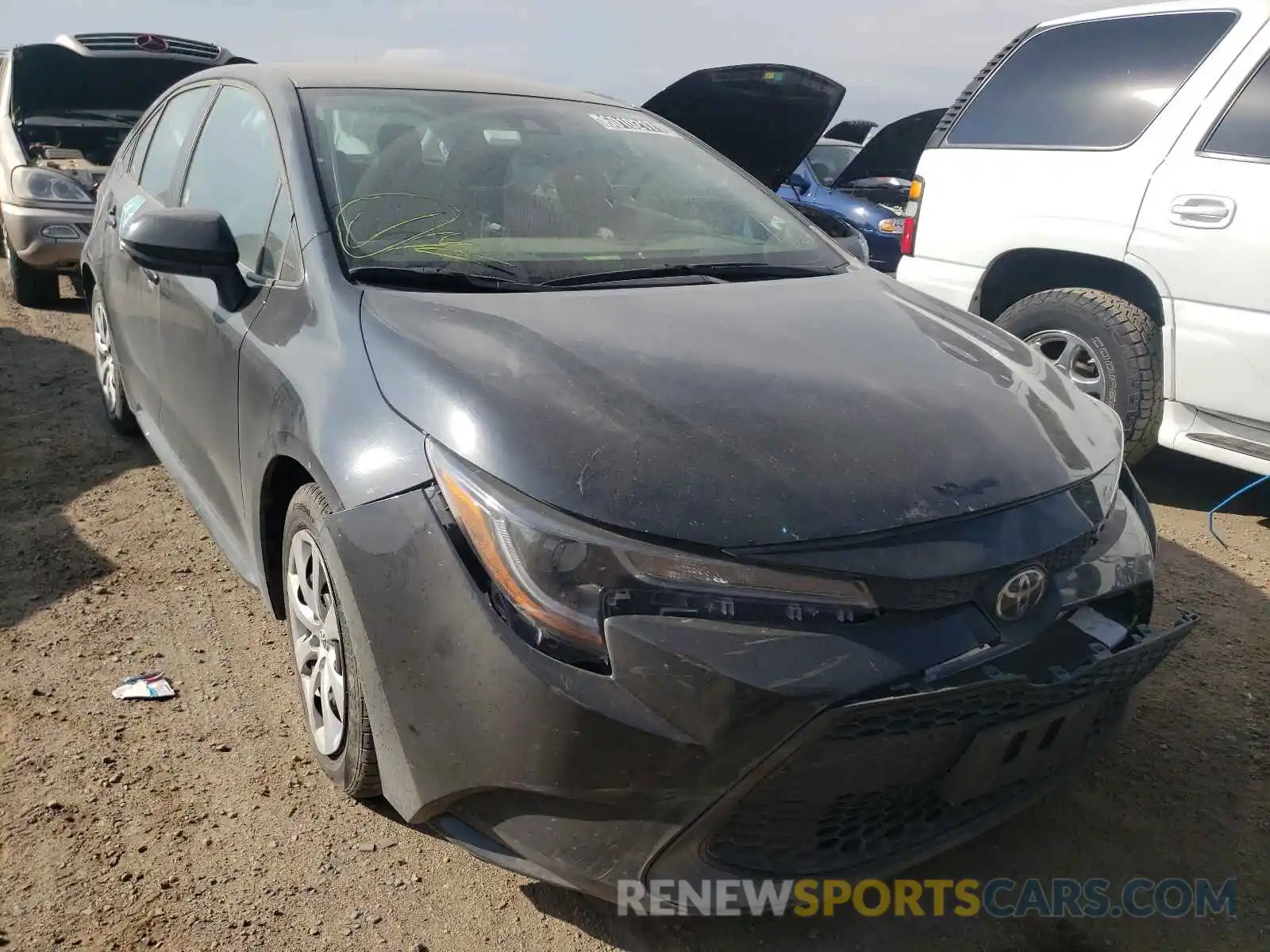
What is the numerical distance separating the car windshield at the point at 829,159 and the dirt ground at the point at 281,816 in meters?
8.31

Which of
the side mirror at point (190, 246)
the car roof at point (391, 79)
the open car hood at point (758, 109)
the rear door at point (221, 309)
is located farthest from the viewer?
the open car hood at point (758, 109)

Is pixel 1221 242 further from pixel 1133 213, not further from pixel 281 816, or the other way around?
pixel 281 816

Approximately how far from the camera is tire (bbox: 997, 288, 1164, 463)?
383cm

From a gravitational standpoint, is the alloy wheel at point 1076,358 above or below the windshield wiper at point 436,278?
below

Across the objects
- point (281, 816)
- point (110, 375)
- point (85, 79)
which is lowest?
point (110, 375)

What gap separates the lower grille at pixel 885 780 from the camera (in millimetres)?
1579

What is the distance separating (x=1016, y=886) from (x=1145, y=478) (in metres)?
2.89

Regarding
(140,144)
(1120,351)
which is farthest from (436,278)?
(1120,351)

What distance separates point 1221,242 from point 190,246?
343 centimetres

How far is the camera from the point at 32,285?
6.76 metres

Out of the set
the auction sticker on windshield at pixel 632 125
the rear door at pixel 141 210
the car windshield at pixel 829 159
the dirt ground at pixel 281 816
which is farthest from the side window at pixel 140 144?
the car windshield at pixel 829 159

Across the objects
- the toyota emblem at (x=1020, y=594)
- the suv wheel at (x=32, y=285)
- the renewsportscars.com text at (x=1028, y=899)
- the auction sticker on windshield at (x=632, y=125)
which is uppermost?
the auction sticker on windshield at (x=632, y=125)

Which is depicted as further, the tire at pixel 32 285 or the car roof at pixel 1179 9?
the tire at pixel 32 285

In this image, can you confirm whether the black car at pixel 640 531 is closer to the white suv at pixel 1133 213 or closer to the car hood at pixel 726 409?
the car hood at pixel 726 409
